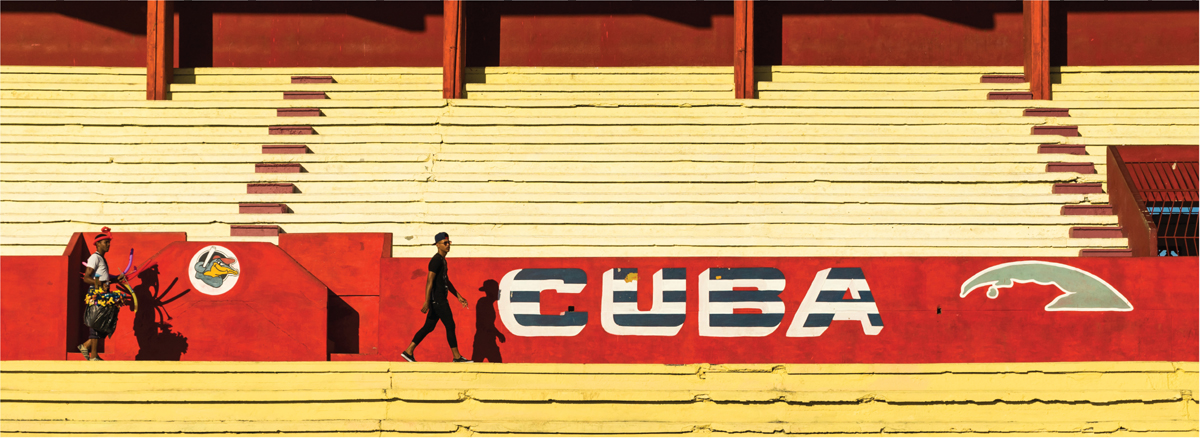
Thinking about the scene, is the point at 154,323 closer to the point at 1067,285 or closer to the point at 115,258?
the point at 115,258

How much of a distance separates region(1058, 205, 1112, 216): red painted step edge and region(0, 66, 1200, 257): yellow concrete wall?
13 cm

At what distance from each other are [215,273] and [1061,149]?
9.90 m

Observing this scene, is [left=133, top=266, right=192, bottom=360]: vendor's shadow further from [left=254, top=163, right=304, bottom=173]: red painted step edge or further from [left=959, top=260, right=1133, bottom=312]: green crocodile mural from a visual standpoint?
[left=959, top=260, right=1133, bottom=312]: green crocodile mural

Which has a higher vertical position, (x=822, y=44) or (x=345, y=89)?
(x=822, y=44)

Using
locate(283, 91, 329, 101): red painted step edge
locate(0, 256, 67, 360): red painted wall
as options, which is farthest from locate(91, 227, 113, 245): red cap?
locate(283, 91, 329, 101): red painted step edge

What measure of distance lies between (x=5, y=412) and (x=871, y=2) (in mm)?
12898

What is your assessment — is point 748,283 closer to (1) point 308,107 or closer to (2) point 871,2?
(1) point 308,107

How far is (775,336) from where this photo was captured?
8.58m

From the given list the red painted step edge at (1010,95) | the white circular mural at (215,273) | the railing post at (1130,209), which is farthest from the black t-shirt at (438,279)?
the red painted step edge at (1010,95)

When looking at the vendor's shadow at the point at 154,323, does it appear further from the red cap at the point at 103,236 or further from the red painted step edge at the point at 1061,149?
the red painted step edge at the point at 1061,149

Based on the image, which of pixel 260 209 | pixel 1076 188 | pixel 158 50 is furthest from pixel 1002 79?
pixel 158 50

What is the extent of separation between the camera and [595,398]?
766 cm

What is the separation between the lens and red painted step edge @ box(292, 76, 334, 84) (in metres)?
14.6

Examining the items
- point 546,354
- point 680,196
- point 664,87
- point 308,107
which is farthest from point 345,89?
point 546,354
